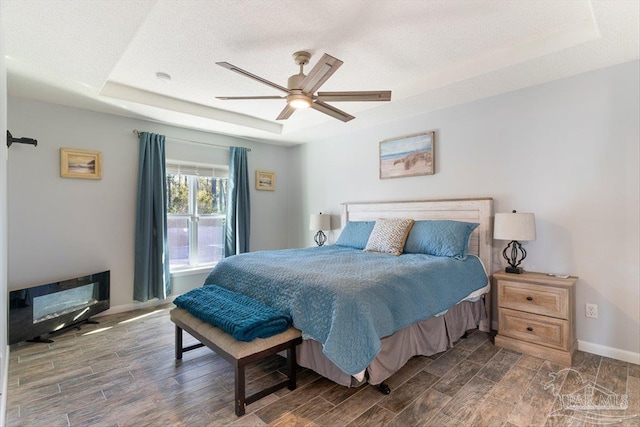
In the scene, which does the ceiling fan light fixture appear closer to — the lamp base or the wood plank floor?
the wood plank floor

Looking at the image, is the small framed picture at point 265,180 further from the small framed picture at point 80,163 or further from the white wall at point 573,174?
the white wall at point 573,174

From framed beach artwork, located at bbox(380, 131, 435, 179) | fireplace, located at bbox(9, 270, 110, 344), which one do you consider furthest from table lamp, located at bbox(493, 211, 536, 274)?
fireplace, located at bbox(9, 270, 110, 344)

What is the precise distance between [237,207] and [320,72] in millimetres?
3104

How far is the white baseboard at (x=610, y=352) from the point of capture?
245 cm

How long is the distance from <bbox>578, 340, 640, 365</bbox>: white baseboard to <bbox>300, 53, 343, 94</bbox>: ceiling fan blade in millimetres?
3059

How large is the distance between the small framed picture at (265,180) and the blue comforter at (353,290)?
2.32 m

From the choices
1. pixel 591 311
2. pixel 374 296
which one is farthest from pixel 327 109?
pixel 591 311

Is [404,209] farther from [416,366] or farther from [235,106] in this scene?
[235,106]

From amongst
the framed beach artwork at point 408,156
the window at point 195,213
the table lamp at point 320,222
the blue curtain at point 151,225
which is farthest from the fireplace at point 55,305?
the framed beach artwork at point 408,156

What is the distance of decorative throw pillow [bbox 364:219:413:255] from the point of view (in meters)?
3.26

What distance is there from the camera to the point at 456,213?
3424mm

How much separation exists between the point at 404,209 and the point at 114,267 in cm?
363

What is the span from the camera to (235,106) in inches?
151

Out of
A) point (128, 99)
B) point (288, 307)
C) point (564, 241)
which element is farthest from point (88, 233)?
point (564, 241)
